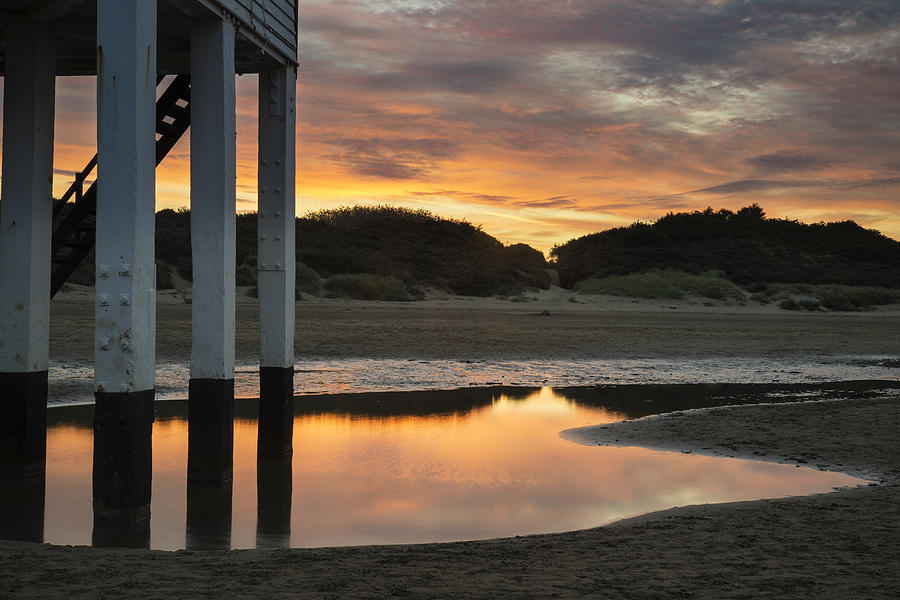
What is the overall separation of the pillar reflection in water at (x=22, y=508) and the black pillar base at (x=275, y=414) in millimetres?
2233

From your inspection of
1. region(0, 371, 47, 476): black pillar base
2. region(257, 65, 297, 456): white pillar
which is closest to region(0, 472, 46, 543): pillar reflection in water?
region(0, 371, 47, 476): black pillar base

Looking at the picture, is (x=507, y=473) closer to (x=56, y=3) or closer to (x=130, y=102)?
(x=130, y=102)

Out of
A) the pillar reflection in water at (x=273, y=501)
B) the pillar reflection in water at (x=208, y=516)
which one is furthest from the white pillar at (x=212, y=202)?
the pillar reflection in water at (x=273, y=501)

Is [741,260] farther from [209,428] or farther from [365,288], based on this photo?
[209,428]

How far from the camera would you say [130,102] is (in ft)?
21.1

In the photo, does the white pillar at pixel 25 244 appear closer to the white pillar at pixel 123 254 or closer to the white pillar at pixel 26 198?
the white pillar at pixel 26 198

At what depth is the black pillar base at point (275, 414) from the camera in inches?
376

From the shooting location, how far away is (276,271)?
959 cm

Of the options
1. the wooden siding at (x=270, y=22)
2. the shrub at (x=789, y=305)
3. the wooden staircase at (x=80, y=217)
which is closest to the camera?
the wooden siding at (x=270, y=22)

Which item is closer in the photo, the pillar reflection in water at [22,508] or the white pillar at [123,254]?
the white pillar at [123,254]

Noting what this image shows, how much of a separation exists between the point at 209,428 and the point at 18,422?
1945 millimetres

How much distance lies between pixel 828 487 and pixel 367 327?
19465mm

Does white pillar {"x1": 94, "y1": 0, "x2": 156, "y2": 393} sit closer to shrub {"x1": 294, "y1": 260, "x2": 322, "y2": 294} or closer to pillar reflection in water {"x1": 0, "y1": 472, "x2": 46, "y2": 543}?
pillar reflection in water {"x1": 0, "y1": 472, "x2": 46, "y2": 543}

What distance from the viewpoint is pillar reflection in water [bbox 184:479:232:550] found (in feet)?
21.1
